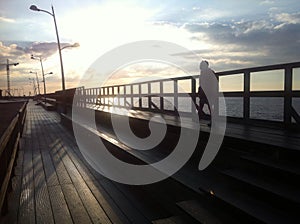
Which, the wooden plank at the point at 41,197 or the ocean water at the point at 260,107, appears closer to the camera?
the wooden plank at the point at 41,197

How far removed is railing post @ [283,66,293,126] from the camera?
15.8 ft

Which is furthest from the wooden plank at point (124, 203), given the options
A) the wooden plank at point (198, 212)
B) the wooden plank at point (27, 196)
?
the wooden plank at point (27, 196)

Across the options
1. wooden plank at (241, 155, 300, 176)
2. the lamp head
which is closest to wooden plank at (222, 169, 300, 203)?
wooden plank at (241, 155, 300, 176)

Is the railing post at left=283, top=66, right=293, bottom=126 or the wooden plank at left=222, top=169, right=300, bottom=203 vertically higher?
the railing post at left=283, top=66, right=293, bottom=126

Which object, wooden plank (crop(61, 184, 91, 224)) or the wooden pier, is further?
wooden plank (crop(61, 184, 91, 224))

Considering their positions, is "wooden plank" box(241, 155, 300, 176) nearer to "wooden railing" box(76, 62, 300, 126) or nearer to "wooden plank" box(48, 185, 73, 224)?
"wooden railing" box(76, 62, 300, 126)

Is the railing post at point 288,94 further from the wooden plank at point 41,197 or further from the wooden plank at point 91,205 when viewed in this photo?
the wooden plank at point 41,197

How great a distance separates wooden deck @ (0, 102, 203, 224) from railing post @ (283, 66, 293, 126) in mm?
2615

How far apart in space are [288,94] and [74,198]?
3.91 meters

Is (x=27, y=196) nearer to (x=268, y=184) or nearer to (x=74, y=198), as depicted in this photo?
(x=74, y=198)

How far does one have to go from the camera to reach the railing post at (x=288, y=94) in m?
4.80

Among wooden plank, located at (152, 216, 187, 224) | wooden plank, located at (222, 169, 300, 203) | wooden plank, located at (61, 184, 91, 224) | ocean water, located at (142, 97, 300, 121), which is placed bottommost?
wooden plank, located at (61, 184, 91, 224)

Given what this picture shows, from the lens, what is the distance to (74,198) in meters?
4.46

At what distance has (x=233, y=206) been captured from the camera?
3002mm
